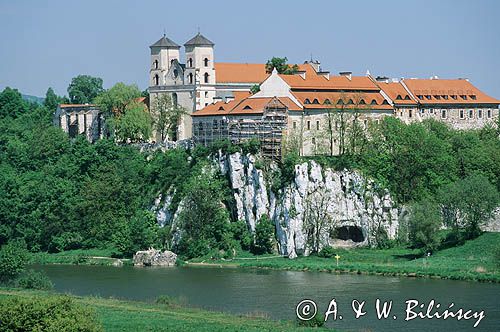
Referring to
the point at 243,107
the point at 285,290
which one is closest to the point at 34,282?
the point at 285,290

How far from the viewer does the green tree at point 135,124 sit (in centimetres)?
9038

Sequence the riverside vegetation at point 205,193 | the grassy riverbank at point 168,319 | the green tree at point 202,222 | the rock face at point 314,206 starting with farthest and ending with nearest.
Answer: the green tree at point 202,222 → the rock face at point 314,206 → the riverside vegetation at point 205,193 → the grassy riverbank at point 168,319

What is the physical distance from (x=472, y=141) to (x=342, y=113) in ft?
31.2

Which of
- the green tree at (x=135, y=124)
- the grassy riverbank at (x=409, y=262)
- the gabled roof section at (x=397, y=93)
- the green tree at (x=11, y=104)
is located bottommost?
the grassy riverbank at (x=409, y=262)

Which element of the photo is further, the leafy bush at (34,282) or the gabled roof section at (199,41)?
the gabled roof section at (199,41)

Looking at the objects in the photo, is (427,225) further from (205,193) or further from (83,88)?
(83,88)

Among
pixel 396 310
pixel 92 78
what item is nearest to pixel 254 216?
pixel 396 310

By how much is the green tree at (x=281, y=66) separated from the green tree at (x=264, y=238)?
17.3 meters

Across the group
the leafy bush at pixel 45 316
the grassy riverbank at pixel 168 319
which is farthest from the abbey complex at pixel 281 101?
the leafy bush at pixel 45 316

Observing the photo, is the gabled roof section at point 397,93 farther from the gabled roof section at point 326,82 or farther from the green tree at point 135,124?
the green tree at point 135,124

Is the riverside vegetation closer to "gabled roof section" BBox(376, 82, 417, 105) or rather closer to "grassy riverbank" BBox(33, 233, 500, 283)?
"grassy riverbank" BBox(33, 233, 500, 283)

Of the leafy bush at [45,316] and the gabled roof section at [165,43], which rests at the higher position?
the gabled roof section at [165,43]

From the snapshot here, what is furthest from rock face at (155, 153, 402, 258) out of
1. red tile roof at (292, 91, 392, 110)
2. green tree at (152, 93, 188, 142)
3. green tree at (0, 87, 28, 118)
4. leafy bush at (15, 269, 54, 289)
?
green tree at (0, 87, 28, 118)

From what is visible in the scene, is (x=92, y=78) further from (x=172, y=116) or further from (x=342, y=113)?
(x=342, y=113)
